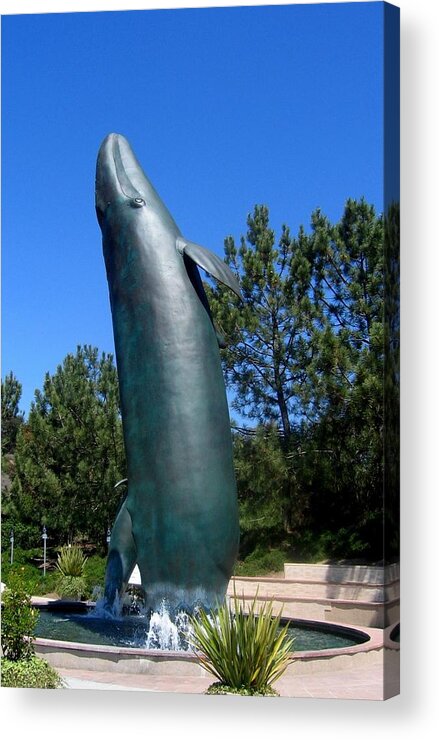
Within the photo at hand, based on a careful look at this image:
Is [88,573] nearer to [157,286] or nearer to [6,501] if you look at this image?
[6,501]

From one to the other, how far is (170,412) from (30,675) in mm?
2723

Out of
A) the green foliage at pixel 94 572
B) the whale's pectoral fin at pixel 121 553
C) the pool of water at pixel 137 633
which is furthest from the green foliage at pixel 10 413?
the whale's pectoral fin at pixel 121 553

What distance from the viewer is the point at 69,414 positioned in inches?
902

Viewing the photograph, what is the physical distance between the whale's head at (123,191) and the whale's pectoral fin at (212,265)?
35 cm

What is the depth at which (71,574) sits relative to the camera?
18.1 metres

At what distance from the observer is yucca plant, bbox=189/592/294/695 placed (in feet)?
29.2

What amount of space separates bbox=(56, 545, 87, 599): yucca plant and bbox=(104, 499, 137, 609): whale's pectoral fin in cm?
633

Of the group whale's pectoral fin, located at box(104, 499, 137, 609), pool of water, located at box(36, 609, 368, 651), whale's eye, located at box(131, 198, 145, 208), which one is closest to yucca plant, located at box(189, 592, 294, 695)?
pool of water, located at box(36, 609, 368, 651)

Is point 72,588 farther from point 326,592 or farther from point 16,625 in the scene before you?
point 16,625

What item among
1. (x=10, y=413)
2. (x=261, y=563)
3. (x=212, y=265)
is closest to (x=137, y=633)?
(x=212, y=265)

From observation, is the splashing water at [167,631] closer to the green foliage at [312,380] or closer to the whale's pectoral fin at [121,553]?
the whale's pectoral fin at [121,553]

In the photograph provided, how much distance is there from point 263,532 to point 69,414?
4.76m

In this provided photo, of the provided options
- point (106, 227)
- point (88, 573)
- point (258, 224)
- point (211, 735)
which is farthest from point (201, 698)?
point (258, 224)

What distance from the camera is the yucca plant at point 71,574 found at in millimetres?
17172
